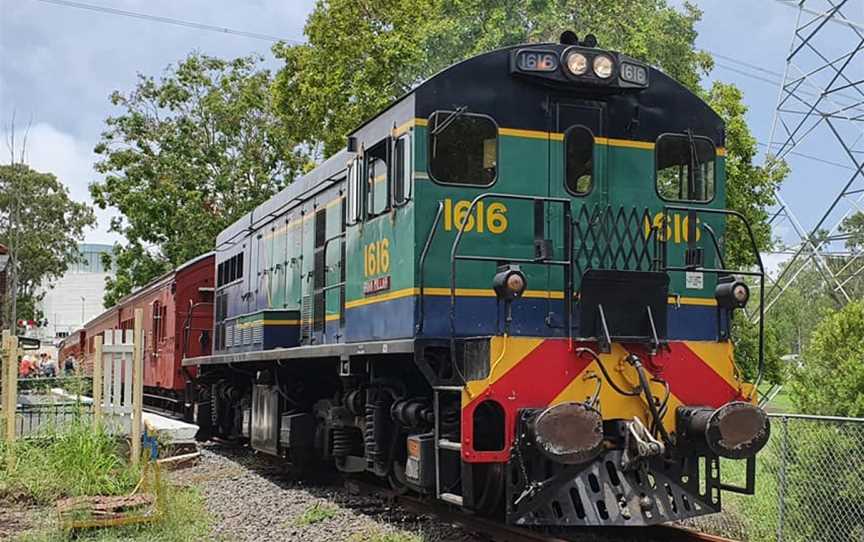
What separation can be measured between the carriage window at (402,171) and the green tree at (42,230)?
4767cm

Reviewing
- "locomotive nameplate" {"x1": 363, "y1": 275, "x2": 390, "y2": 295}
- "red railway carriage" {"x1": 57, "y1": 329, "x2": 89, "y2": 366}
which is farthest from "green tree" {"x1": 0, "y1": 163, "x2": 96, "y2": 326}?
"locomotive nameplate" {"x1": 363, "y1": 275, "x2": 390, "y2": 295}

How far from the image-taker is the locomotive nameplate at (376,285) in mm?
8188

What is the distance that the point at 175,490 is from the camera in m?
10.2

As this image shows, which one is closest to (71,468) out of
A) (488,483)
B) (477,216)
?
(488,483)

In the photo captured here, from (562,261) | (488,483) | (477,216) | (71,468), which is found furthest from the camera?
(71,468)

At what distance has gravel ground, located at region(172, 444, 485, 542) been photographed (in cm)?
802

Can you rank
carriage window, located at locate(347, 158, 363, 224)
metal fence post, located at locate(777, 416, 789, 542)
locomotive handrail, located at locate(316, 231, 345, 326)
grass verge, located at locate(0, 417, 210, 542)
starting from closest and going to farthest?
metal fence post, located at locate(777, 416, 789, 542) → grass verge, located at locate(0, 417, 210, 542) → carriage window, located at locate(347, 158, 363, 224) → locomotive handrail, located at locate(316, 231, 345, 326)

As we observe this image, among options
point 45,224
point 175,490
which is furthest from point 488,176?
point 45,224

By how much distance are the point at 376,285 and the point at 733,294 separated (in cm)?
300

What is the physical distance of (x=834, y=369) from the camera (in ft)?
29.2

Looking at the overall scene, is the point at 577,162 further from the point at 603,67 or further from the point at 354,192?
the point at 354,192

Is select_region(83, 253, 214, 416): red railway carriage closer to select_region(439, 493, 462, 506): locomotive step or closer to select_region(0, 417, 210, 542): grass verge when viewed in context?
select_region(0, 417, 210, 542): grass verge

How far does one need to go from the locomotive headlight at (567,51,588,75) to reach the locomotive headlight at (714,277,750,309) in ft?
6.88

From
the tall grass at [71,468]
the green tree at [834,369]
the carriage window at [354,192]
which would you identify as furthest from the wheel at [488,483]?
the tall grass at [71,468]
